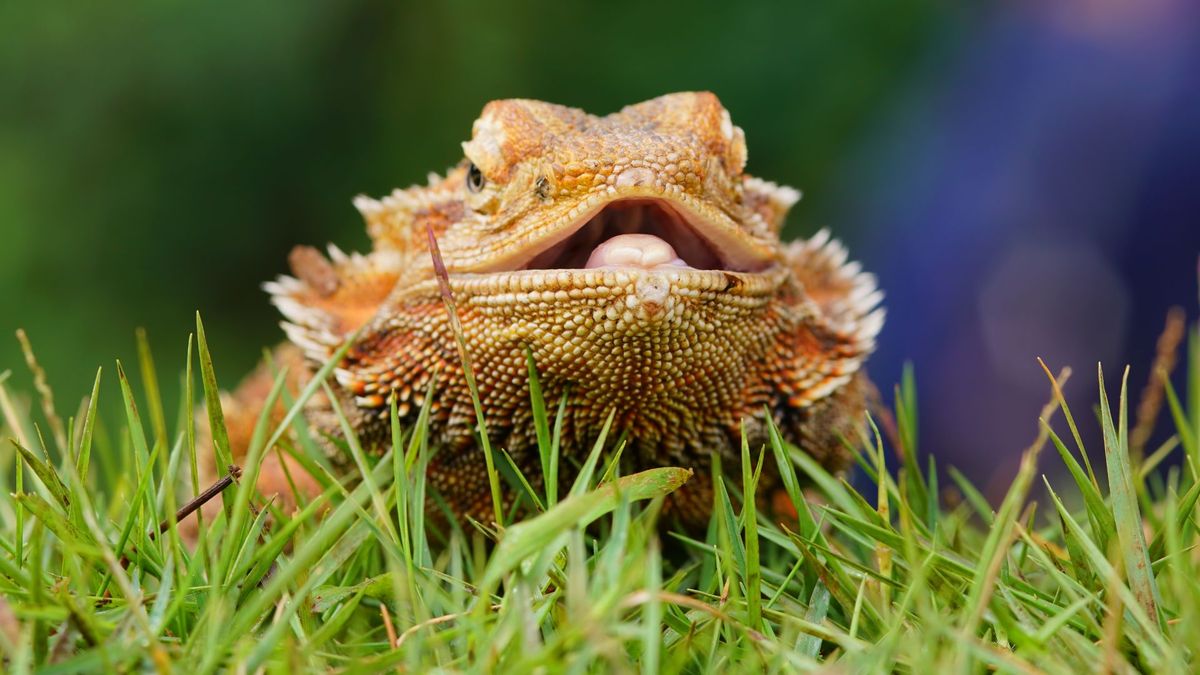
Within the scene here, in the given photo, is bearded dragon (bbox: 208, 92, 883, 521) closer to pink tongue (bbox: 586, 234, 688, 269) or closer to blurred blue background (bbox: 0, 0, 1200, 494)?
pink tongue (bbox: 586, 234, 688, 269)

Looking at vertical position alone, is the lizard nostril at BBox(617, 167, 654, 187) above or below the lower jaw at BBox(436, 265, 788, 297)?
above

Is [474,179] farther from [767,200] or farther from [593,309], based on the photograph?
[767,200]

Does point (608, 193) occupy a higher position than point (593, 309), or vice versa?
point (608, 193)

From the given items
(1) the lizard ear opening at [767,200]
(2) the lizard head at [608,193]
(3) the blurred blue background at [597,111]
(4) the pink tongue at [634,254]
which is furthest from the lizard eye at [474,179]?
(3) the blurred blue background at [597,111]

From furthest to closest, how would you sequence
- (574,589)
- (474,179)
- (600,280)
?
(474,179), (600,280), (574,589)

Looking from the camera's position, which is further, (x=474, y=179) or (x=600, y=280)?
(x=474, y=179)

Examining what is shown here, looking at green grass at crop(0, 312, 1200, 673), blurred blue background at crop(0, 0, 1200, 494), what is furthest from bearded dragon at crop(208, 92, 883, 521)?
blurred blue background at crop(0, 0, 1200, 494)

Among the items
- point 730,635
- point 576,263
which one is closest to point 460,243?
point 576,263

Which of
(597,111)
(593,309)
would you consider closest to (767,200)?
(593,309)
